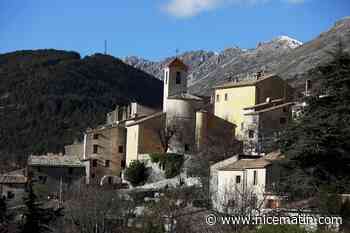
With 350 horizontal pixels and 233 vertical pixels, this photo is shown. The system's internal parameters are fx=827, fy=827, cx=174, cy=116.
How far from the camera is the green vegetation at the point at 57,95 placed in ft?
367

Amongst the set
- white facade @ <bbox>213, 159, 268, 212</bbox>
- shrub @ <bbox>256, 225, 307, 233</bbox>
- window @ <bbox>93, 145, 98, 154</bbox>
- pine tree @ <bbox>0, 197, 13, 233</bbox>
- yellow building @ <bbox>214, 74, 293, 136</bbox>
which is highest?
yellow building @ <bbox>214, 74, 293, 136</bbox>

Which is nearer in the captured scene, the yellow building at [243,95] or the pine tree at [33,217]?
the pine tree at [33,217]

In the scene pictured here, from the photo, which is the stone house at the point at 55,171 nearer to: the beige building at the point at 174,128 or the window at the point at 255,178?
the beige building at the point at 174,128

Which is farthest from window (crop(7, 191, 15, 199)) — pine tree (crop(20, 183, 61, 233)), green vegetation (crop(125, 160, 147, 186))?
pine tree (crop(20, 183, 61, 233))

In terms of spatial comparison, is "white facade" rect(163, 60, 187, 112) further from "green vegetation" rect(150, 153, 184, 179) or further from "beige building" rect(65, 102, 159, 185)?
"green vegetation" rect(150, 153, 184, 179)

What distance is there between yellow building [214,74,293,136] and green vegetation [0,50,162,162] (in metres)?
43.7

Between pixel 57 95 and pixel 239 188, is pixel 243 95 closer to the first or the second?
pixel 239 188

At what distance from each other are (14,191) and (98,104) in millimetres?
→ 53192

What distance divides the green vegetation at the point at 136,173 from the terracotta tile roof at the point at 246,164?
19.5 metres

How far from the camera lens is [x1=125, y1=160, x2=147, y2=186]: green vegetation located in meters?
64.8

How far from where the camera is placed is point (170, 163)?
205 ft

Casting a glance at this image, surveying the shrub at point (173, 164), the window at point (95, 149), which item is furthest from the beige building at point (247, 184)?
the window at point (95, 149)

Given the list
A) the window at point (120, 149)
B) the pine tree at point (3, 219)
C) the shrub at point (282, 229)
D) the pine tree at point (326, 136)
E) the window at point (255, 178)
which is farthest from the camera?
the window at point (120, 149)

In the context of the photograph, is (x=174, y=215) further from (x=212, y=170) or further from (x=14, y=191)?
(x=14, y=191)
